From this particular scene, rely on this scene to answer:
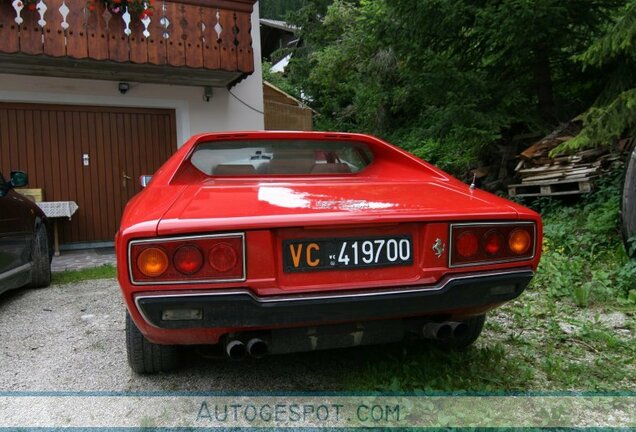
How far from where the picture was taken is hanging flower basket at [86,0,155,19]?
20.9ft

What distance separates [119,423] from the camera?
7.00 ft

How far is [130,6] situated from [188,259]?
5.90m

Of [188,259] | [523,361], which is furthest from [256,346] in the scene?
[523,361]

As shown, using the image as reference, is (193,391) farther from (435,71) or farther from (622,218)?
(435,71)

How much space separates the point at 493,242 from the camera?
2.10m

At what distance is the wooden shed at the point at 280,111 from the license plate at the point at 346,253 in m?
8.89

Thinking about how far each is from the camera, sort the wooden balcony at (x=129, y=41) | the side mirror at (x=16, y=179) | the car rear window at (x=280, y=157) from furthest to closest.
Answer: the wooden balcony at (x=129, y=41) → the side mirror at (x=16, y=179) → the car rear window at (x=280, y=157)

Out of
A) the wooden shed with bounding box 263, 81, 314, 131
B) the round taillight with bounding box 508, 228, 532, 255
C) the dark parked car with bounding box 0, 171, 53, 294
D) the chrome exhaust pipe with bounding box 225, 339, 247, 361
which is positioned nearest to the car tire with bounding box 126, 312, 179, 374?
the chrome exhaust pipe with bounding box 225, 339, 247, 361

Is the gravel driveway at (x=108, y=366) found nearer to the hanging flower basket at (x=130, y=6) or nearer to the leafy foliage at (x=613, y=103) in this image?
the leafy foliage at (x=613, y=103)

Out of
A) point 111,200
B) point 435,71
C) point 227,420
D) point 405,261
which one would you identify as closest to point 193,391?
point 227,420

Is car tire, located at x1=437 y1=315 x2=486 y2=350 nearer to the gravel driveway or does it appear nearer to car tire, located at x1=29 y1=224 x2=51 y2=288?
the gravel driveway

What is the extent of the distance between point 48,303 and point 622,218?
4.86m

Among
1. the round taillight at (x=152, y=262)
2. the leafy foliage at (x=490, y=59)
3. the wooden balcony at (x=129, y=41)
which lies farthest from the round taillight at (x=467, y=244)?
the wooden balcony at (x=129, y=41)

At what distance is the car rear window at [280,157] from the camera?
2871 mm
